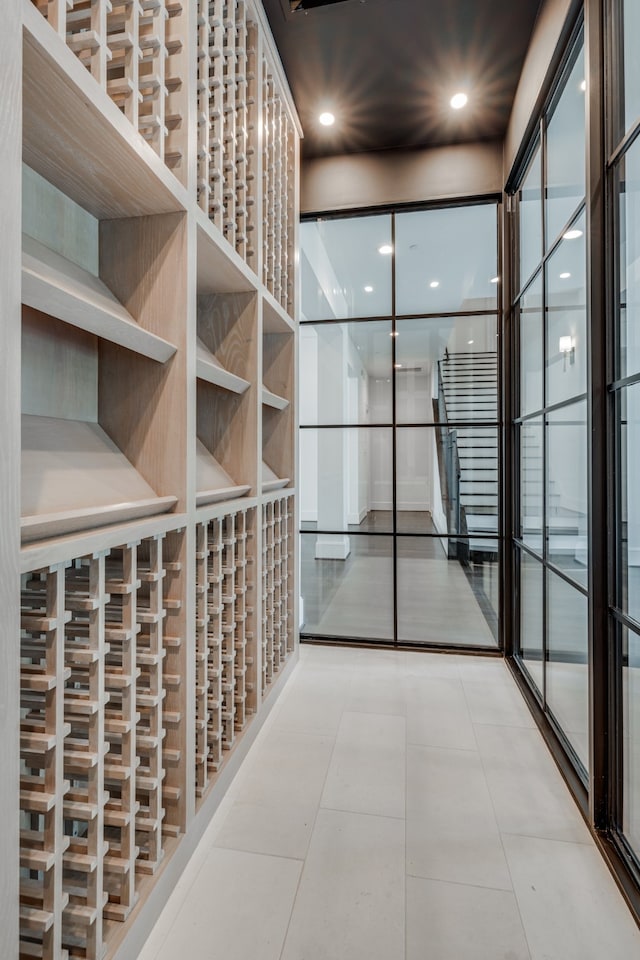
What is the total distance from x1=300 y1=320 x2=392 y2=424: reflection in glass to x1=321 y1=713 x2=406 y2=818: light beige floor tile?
174 centimetres

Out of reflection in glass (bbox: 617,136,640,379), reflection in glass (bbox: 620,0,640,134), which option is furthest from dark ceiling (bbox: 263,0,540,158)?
reflection in glass (bbox: 617,136,640,379)

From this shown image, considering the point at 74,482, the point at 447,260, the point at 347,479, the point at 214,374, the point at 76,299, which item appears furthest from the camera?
the point at 347,479

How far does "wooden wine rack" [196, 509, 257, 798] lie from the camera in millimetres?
1627

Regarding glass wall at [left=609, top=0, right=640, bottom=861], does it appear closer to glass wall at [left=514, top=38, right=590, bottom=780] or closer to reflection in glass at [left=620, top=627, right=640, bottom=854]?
reflection in glass at [left=620, top=627, right=640, bottom=854]

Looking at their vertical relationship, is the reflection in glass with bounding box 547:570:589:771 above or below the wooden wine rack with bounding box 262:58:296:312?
below

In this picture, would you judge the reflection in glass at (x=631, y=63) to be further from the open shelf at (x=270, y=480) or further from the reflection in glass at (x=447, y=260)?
the open shelf at (x=270, y=480)

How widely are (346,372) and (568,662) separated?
6.66 feet

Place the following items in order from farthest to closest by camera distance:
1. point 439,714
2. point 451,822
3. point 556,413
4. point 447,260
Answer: point 447,260
point 439,714
point 556,413
point 451,822

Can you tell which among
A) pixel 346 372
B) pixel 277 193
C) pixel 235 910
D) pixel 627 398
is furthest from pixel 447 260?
pixel 235 910

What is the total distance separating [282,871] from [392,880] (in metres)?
0.30

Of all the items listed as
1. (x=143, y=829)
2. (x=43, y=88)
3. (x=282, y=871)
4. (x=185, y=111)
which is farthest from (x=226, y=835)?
(x=185, y=111)

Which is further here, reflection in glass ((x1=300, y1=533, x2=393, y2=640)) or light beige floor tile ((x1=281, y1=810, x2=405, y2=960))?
reflection in glass ((x1=300, y1=533, x2=393, y2=640))

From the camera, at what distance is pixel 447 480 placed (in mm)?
3105

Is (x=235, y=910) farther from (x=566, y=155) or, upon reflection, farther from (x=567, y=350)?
(x=566, y=155)
